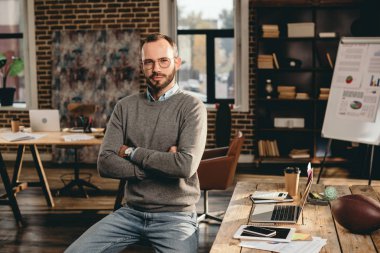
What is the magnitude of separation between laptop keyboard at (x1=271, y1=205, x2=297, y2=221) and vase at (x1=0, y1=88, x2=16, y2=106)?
253 inches

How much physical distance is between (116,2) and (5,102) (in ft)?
7.29

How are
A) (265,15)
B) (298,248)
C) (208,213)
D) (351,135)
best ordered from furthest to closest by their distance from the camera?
(265,15)
(351,135)
(208,213)
(298,248)

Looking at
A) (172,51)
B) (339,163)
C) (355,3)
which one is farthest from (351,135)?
(172,51)

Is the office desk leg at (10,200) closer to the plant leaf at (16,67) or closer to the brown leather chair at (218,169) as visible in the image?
the brown leather chair at (218,169)

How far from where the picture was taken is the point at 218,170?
14.8ft

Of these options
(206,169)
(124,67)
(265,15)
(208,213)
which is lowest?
(208,213)

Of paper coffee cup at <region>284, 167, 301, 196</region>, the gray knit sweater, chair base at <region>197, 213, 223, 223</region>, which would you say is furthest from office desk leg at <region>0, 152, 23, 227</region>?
paper coffee cup at <region>284, 167, 301, 196</region>

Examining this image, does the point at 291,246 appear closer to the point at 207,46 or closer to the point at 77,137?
the point at 77,137

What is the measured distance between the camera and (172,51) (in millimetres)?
2865

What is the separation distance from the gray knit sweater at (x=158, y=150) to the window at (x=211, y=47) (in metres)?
4.80

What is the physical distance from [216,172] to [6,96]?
484 cm

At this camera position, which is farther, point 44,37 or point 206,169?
point 44,37

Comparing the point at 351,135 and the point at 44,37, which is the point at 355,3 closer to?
the point at 351,135

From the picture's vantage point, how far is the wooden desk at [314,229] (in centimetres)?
214
